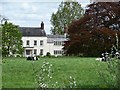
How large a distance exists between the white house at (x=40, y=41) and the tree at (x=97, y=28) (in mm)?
113

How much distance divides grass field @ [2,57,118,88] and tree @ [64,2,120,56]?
0.32 ft

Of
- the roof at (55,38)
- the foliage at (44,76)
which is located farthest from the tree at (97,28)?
the foliage at (44,76)

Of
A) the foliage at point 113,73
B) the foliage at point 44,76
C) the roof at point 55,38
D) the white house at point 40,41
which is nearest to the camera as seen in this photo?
the foliage at point 44,76

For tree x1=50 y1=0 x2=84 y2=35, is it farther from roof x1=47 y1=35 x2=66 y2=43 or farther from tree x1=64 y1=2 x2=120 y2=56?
roof x1=47 y1=35 x2=66 y2=43

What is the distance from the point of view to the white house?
256 centimetres

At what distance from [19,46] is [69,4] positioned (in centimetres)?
66

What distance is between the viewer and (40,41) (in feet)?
9.95

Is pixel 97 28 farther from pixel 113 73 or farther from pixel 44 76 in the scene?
pixel 44 76

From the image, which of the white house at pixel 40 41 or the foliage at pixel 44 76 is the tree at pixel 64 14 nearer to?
the white house at pixel 40 41

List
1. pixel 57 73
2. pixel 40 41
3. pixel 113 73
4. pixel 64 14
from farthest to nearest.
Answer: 1. pixel 40 41
2. pixel 57 73
3. pixel 113 73
4. pixel 64 14

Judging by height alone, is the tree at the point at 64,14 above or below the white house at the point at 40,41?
above

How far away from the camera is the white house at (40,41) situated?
2.56m

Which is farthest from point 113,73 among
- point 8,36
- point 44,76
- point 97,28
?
point 8,36

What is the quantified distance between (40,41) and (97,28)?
55 centimetres
